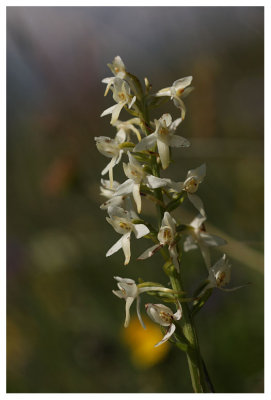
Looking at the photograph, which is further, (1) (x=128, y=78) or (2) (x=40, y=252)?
(2) (x=40, y=252)

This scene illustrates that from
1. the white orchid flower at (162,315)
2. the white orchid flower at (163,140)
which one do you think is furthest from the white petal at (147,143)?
the white orchid flower at (162,315)

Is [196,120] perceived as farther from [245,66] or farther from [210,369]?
[210,369]

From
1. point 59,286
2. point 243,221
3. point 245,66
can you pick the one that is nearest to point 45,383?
point 59,286

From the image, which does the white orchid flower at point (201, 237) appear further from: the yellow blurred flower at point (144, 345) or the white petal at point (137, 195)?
the yellow blurred flower at point (144, 345)

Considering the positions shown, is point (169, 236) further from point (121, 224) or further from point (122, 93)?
point (122, 93)

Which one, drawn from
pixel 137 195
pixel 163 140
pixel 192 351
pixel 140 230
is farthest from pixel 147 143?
pixel 192 351

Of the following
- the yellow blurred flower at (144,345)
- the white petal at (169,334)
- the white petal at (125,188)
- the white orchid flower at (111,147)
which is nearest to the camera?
the white petal at (169,334)

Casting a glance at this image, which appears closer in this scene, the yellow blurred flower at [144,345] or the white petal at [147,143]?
→ the white petal at [147,143]
